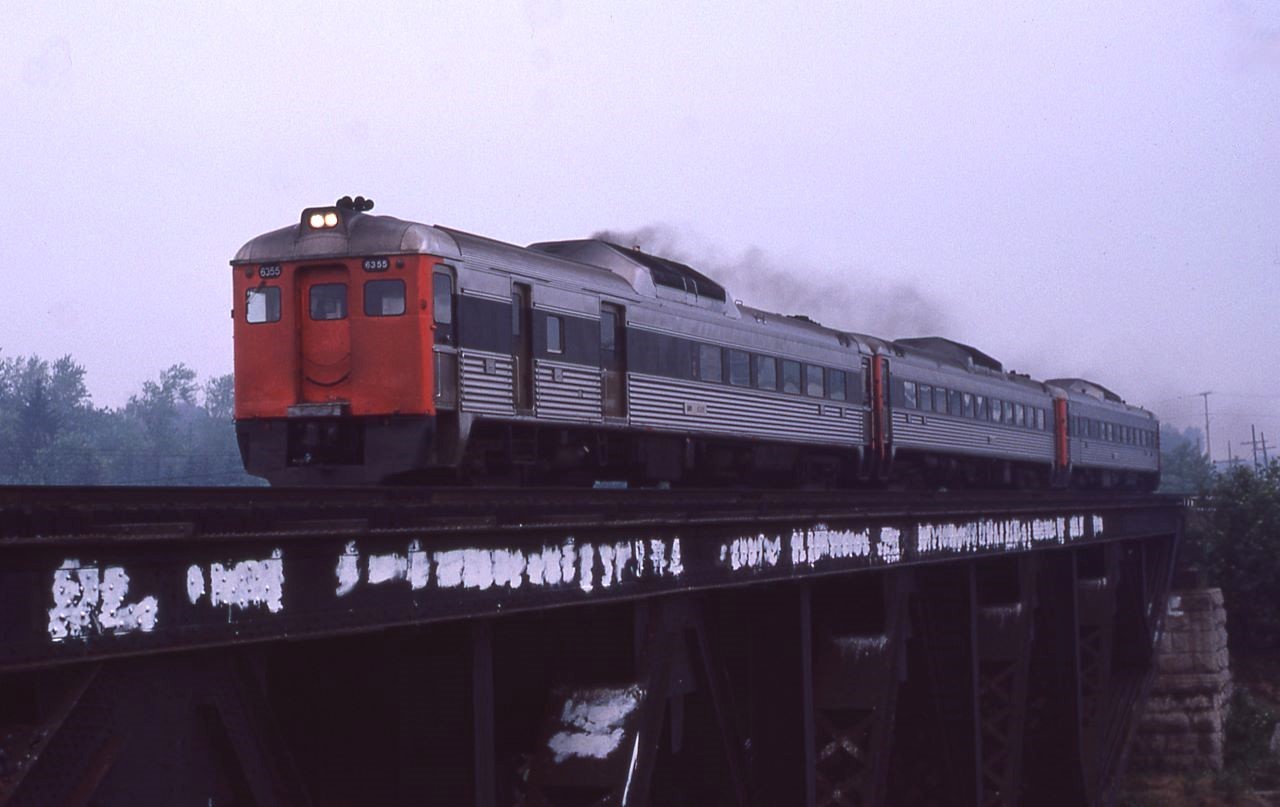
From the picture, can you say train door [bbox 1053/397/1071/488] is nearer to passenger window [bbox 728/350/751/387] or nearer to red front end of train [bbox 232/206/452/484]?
passenger window [bbox 728/350/751/387]

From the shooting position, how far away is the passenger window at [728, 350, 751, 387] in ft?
75.8

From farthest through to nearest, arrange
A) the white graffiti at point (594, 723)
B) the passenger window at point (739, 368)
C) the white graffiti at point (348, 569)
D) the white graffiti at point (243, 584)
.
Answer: the passenger window at point (739, 368), the white graffiti at point (594, 723), the white graffiti at point (348, 569), the white graffiti at point (243, 584)

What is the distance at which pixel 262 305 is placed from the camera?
17.3m

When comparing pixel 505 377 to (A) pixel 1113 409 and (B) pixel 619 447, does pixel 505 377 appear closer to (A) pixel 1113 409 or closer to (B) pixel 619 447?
(B) pixel 619 447

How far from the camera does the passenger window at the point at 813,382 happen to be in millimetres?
26078

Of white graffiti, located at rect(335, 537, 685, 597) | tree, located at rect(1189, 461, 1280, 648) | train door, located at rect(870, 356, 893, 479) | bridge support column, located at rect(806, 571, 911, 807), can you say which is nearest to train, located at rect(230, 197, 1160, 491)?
train door, located at rect(870, 356, 893, 479)

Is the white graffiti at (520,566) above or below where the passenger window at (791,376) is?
below

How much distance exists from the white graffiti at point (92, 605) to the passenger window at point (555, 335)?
1228 cm

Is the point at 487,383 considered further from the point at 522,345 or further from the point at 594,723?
the point at 594,723

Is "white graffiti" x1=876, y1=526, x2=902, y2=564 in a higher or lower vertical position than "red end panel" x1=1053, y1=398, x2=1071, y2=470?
lower

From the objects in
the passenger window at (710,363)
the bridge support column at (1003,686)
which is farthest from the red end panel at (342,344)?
the bridge support column at (1003,686)

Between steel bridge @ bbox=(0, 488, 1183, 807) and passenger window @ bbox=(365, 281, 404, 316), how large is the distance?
3.89 metres

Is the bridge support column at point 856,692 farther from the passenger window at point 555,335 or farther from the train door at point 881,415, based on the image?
the train door at point 881,415

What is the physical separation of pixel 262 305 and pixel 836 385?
12855 mm
